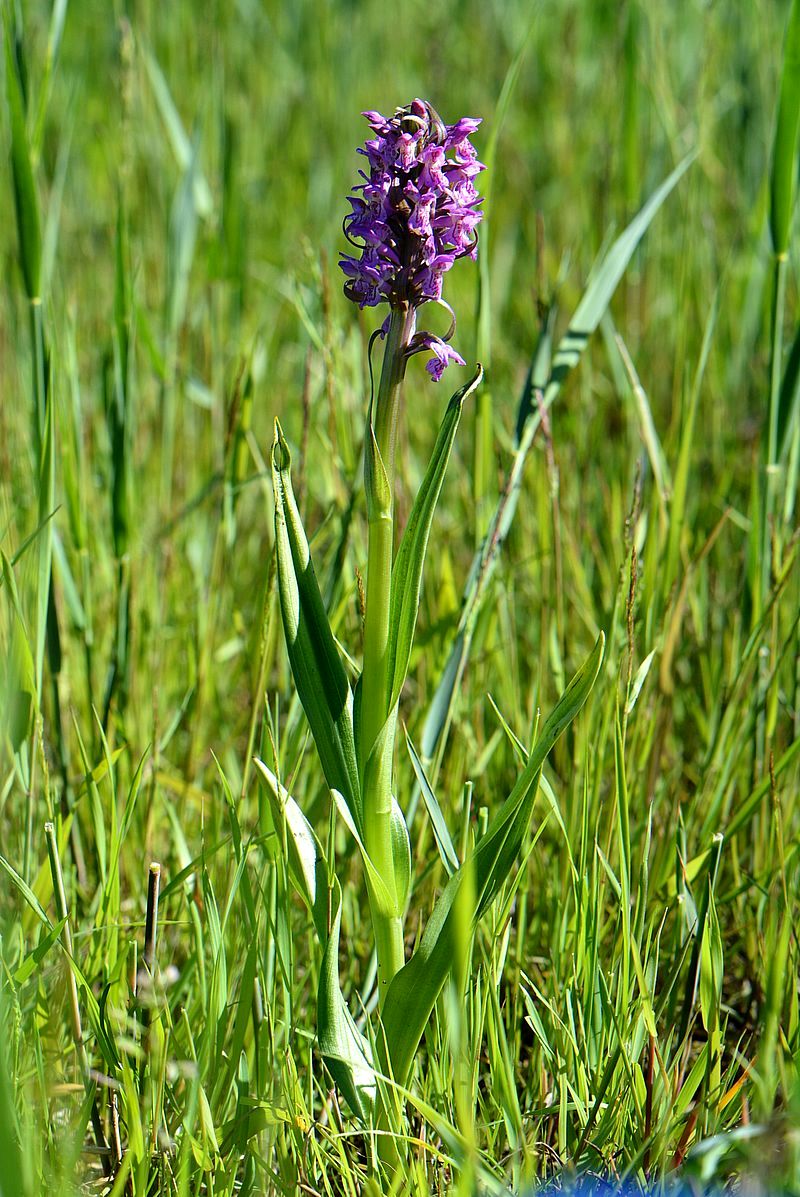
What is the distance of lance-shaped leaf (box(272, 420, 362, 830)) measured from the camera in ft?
3.86

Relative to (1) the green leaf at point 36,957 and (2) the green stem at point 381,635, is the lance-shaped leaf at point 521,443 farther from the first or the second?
(1) the green leaf at point 36,957

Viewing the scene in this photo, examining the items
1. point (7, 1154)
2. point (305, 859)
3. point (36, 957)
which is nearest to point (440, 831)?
point (305, 859)

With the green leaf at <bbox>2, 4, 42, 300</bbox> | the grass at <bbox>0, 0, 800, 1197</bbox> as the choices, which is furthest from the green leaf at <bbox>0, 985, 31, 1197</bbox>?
the green leaf at <bbox>2, 4, 42, 300</bbox>

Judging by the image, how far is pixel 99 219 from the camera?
3.75 m

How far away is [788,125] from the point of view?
Answer: 1.58 m

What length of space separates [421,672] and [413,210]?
106 cm

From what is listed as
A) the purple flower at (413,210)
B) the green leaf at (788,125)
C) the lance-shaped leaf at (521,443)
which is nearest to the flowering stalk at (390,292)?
the purple flower at (413,210)

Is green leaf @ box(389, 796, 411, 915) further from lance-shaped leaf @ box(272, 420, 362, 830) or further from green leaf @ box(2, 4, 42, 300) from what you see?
green leaf @ box(2, 4, 42, 300)

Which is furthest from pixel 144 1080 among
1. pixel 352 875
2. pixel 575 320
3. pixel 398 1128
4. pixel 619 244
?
pixel 619 244

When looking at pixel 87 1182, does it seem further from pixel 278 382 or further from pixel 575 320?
pixel 278 382

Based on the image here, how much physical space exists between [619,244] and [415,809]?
0.96m

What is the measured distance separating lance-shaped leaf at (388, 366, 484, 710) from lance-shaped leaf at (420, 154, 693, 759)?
30 cm

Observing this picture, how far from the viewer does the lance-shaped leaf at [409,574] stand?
3.82 feet

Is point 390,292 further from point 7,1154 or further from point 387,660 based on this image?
point 7,1154
